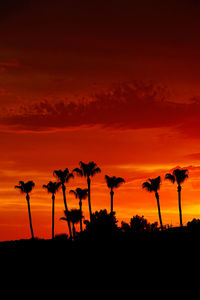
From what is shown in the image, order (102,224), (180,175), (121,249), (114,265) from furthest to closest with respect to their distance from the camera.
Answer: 1. (180,175)
2. (102,224)
3. (121,249)
4. (114,265)

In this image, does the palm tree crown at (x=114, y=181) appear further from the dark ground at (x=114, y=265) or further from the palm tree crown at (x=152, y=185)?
the dark ground at (x=114, y=265)

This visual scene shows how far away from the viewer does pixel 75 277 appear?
180ft

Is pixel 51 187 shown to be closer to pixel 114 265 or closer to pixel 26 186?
pixel 26 186

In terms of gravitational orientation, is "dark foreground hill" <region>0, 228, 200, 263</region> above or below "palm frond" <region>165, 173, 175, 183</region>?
below

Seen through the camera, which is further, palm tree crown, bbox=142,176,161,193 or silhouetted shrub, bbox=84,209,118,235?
palm tree crown, bbox=142,176,161,193

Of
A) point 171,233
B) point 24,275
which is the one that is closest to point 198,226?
point 171,233

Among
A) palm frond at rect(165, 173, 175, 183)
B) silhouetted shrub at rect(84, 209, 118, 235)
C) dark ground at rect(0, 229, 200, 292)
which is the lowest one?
dark ground at rect(0, 229, 200, 292)

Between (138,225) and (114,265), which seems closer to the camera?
(114,265)

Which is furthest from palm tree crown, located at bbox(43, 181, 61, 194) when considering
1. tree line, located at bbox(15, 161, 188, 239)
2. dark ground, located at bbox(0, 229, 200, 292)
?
dark ground, located at bbox(0, 229, 200, 292)

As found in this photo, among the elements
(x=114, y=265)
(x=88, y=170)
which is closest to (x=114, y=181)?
(x=88, y=170)

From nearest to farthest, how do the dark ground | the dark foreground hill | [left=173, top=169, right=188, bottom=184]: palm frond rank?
the dark ground
the dark foreground hill
[left=173, top=169, right=188, bottom=184]: palm frond

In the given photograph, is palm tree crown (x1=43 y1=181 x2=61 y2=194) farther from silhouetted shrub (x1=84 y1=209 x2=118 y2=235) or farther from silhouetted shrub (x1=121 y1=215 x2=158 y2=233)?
silhouetted shrub (x1=84 y1=209 x2=118 y2=235)

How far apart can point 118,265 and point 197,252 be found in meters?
9.41

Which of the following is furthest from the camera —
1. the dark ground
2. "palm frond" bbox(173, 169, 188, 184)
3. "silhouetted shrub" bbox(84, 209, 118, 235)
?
"palm frond" bbox(173, 169, 188, 184)
